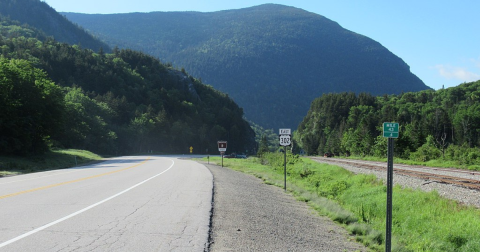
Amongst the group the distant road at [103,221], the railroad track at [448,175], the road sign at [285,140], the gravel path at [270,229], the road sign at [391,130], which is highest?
the road sign at [391,130]

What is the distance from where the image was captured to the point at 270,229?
8430 mm

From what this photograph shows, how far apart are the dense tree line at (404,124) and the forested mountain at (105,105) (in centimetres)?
3409

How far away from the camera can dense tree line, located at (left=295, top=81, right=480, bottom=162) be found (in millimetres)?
58125

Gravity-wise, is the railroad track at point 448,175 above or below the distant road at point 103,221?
below

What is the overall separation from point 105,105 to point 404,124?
76.4 m

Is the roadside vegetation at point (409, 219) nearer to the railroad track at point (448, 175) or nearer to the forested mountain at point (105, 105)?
the railroad track at point (448, 175)

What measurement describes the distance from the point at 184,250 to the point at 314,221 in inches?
206

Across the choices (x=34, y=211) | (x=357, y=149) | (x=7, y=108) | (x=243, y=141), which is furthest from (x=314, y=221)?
(x=243, y=141)

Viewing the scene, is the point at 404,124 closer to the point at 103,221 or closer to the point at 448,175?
the point at 448,175

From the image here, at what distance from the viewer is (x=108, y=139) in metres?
93.6

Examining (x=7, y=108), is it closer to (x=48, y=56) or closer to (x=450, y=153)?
(x=450, y=153)

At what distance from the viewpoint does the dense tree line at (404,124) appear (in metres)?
58.1

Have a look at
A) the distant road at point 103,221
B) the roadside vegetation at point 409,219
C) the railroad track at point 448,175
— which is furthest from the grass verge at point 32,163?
the railroad track at point 448,175

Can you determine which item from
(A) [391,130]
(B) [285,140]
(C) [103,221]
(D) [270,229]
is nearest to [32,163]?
(B) [285,140]
